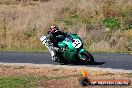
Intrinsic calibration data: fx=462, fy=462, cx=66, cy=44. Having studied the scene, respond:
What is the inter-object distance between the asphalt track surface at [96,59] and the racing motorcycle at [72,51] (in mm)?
505

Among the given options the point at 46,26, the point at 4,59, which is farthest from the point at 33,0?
the point at 4,59

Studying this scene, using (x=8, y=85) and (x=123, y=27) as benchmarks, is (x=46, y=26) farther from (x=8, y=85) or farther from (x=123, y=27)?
(x=8, y=85)

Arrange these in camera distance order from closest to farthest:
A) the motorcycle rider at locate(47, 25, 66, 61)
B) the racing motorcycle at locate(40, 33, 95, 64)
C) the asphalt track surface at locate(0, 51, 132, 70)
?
the racing motorcycle at locate(40, 33, 95, 64) → the asphalt track surface at locate(0, 51, 132, 70) → the motorcycle rider at locate(47, 25, 66, 61)

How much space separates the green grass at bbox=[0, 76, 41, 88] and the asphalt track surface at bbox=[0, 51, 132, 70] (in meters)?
3.71

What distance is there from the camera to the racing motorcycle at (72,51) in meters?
18.7

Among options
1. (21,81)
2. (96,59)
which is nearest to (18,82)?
(21,81)

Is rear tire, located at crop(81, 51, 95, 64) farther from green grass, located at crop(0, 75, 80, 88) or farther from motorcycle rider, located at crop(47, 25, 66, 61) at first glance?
green grass, located at crop(0, 75, 80, 88)

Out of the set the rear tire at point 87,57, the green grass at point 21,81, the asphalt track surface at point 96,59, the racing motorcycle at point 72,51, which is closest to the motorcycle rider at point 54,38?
the racing motorcycle at point 72,51

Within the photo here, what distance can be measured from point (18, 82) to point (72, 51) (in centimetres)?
387

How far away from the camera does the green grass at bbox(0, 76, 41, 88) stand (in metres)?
14.9

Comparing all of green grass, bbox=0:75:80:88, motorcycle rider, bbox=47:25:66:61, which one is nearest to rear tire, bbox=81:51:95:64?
motorcycle rider, bbox=47:25:66:61

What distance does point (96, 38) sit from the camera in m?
27.0

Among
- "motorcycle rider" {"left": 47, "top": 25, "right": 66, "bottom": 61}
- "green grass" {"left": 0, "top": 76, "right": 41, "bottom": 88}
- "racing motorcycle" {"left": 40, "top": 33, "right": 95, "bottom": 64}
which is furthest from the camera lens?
"motorcycle rider" {"left": 47, "top": 25, "right": 66, "bottom": 61}

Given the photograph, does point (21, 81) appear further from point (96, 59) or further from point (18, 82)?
point (96, 59)
